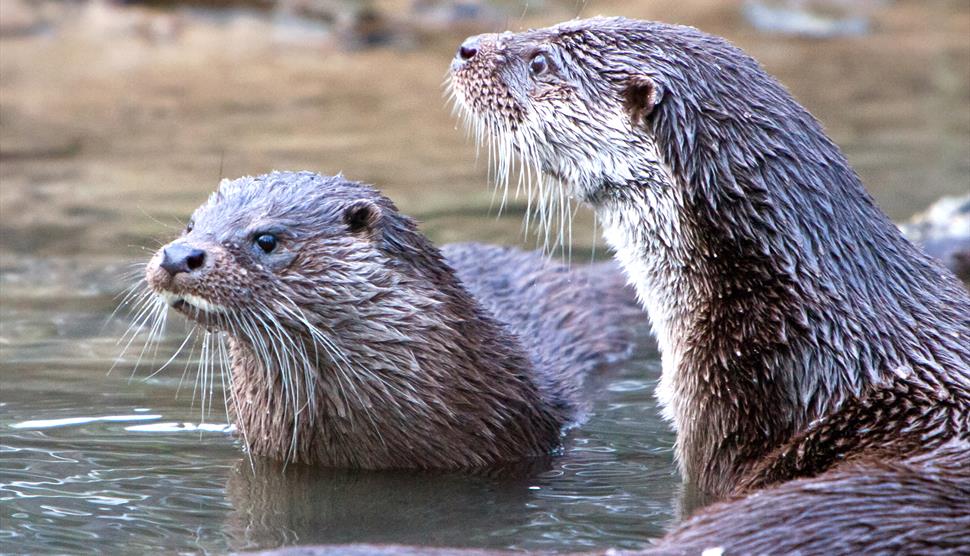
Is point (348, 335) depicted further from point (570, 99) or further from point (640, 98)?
point (640, 98)

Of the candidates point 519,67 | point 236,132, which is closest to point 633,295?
point 519,67

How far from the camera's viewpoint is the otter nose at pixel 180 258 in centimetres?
408

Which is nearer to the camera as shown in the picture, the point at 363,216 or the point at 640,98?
the point at 640,98

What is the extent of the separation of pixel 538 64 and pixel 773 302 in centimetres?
103

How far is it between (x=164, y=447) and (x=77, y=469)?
32cm

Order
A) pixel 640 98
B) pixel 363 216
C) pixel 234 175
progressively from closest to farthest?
pixel 640 98, pixel 363 216, pixel 234 175

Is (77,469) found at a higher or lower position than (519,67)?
lower

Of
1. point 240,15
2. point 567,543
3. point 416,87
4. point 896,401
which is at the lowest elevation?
point 567,543

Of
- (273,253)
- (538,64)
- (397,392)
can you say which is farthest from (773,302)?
(273,253)

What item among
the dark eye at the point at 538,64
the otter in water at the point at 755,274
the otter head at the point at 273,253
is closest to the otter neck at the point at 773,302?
the otter in water at the point at 755,274

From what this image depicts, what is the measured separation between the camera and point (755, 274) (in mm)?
3875

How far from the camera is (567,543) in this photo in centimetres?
382

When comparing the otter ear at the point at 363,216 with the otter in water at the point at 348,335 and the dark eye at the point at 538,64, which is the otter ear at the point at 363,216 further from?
the dark eye at the point at 538,64

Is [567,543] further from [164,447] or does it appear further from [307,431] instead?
[164,447]
